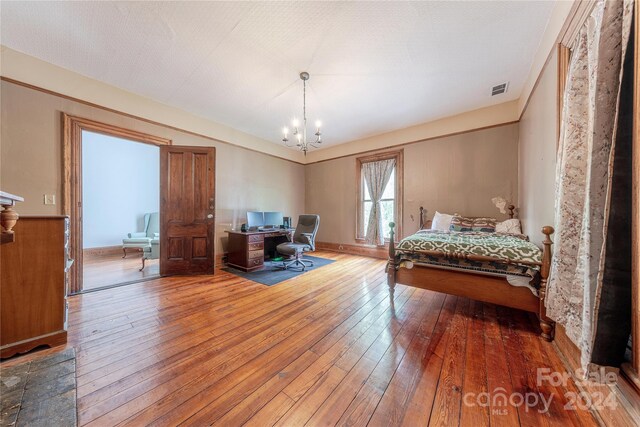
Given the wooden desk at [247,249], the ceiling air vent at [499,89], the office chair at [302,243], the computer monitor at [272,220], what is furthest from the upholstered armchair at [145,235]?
the ceiling air vent at [499,89]

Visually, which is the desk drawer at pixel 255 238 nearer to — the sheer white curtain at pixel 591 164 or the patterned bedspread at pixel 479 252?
the patterned bedspread at pixel 479 252

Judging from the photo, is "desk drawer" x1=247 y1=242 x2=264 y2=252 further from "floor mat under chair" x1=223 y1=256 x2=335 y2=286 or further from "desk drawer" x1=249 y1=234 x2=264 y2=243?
"floor mat under chair" x1=223 y1=256 x2=335 y2=286

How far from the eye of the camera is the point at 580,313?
125 centimetres

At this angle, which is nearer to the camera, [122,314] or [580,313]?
[580,313]

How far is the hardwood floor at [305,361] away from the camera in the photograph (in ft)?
3.57

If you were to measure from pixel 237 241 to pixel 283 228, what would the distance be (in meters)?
0.95

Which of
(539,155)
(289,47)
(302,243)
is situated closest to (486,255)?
(539,155)

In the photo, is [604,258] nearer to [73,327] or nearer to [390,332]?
[390,332]

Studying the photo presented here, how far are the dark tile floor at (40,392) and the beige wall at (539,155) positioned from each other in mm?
3684

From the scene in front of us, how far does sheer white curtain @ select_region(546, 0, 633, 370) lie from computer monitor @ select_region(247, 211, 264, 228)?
4010 mm

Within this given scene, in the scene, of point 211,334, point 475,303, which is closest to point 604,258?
point 475,303

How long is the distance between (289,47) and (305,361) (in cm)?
292

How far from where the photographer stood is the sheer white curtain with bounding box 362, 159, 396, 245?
482 centimetres

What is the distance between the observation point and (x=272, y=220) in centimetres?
455
